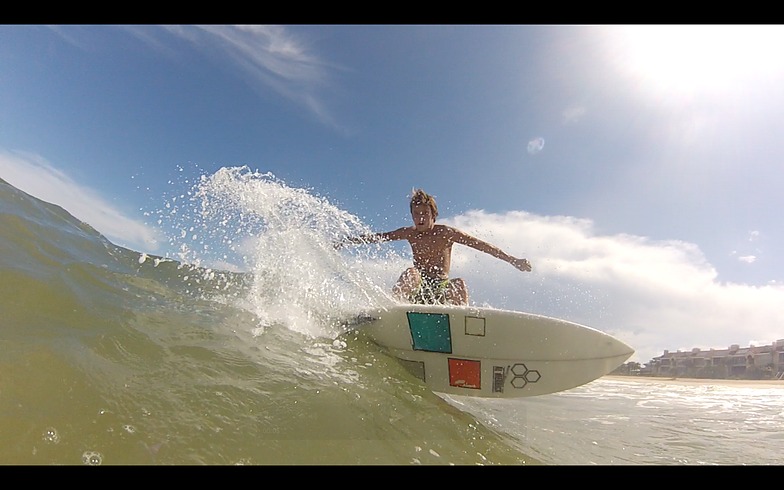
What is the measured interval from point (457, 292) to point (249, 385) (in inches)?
97.8

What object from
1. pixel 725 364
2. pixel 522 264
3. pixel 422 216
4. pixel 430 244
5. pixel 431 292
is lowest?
pixel 725 364

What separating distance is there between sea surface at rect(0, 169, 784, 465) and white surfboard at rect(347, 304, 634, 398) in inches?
11.1

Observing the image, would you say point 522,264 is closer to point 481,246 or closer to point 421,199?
point 481,246

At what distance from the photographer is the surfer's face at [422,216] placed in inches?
180

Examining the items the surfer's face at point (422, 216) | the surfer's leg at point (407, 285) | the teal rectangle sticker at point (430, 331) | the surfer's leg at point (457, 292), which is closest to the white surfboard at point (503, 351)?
the teal rectangle sticker at point (430, 331)

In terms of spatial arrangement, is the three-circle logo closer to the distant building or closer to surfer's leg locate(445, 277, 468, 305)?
surfer's leg locate(445, 277, 468, 305)

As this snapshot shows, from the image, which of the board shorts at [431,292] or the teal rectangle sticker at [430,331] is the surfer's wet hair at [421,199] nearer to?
the board shorts at [431,292]

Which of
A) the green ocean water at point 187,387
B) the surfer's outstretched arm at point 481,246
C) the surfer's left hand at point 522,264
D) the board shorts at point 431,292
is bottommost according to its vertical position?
the green ocean water at point 187,387

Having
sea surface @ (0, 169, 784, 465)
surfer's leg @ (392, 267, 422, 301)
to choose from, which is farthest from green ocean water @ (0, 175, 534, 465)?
surfer's leg @ (392, 267, 422, 301)

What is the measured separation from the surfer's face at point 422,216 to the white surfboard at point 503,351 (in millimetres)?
1321

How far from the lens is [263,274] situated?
185 inches

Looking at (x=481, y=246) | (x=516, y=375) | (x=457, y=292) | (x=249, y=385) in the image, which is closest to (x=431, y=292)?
(x=457, y=292)

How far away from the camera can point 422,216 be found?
15.0 ft

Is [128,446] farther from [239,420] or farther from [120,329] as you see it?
[120,329]
